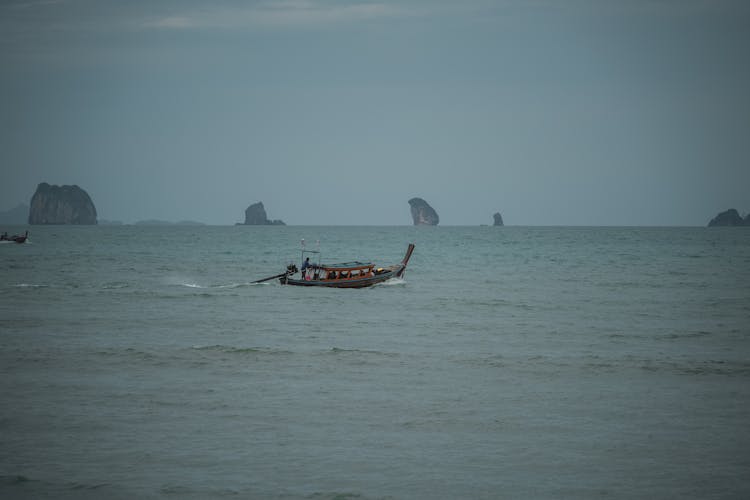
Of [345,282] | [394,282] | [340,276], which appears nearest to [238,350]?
[345,282]

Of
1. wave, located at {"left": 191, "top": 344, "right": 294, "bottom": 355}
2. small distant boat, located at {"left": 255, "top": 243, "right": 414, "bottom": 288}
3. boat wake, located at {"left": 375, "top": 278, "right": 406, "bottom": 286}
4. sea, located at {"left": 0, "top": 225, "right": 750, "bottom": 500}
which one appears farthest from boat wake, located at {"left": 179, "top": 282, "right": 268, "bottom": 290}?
wave, located at {"left": 191, "top": 344, "right": 294, "bottom": 355}

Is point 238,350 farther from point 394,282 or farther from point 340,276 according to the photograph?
point 394,282

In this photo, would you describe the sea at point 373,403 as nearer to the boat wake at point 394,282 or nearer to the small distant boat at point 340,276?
the small distant boat at point 340,276

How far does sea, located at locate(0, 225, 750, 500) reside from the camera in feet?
42.8

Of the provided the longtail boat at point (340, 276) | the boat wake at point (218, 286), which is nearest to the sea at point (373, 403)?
the longtail boat at point (340, 276)

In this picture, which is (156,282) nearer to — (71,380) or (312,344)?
(312,344)

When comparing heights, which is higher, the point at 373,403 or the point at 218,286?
the point at 218,286

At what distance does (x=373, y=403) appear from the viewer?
17797mm

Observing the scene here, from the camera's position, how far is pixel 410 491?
12.5 m

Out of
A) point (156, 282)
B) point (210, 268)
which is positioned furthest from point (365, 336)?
point (210, 268)

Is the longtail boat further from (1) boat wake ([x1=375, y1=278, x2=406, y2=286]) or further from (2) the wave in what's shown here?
(2) the wave

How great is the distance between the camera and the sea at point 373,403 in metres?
13.1

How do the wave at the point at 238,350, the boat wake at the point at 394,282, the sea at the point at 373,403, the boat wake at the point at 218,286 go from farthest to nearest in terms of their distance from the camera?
the boat wake at the point at 394,282, the boat wake at the point at 218,286, the wave at the point at 238,350, the sea at the point at 373,403

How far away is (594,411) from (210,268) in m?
61.4
